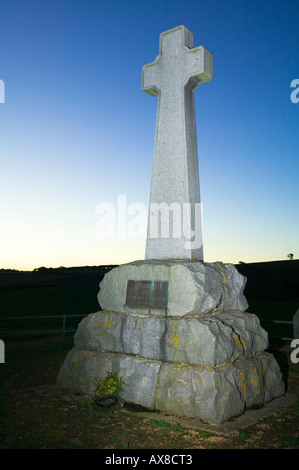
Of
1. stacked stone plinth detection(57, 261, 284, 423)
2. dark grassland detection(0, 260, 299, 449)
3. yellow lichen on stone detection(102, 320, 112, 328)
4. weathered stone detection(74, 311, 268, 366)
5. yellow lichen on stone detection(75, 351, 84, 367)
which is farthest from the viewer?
yellow lichen on stone detection(75, 351, 84, 367)

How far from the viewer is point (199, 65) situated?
6.89 meters

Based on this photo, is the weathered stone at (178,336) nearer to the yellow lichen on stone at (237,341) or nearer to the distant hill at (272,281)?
the yellow lichen on stone at (237,341)

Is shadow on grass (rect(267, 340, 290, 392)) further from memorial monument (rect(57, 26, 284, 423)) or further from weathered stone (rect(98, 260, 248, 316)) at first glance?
weathered stone (rect(98, 260, 248, 316))

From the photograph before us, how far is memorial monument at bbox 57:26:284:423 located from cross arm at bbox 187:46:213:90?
20 millimetres

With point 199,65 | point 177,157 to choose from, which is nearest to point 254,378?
point 177,157

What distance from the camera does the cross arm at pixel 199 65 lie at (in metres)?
6.87

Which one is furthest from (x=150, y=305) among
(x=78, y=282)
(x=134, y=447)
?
(x=78, y=282)

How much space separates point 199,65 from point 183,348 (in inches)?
193

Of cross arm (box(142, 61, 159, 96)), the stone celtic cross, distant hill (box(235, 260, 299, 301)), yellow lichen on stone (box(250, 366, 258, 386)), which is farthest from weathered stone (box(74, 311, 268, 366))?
distant hill (box(235, 260, 299, 301))

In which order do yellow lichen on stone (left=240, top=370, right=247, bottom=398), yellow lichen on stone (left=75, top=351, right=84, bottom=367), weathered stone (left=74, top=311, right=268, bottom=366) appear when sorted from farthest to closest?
yellow lichen on stone (left=75, top=351, right=84, bottom=367), yellow lichen on stone (left=240, top=370, right=247, bottom=398), weathered stone (left=74, top=311, right=268, bottom=366)

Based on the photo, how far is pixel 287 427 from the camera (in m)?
5.23

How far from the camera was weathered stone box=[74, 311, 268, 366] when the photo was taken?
5.60 meters
